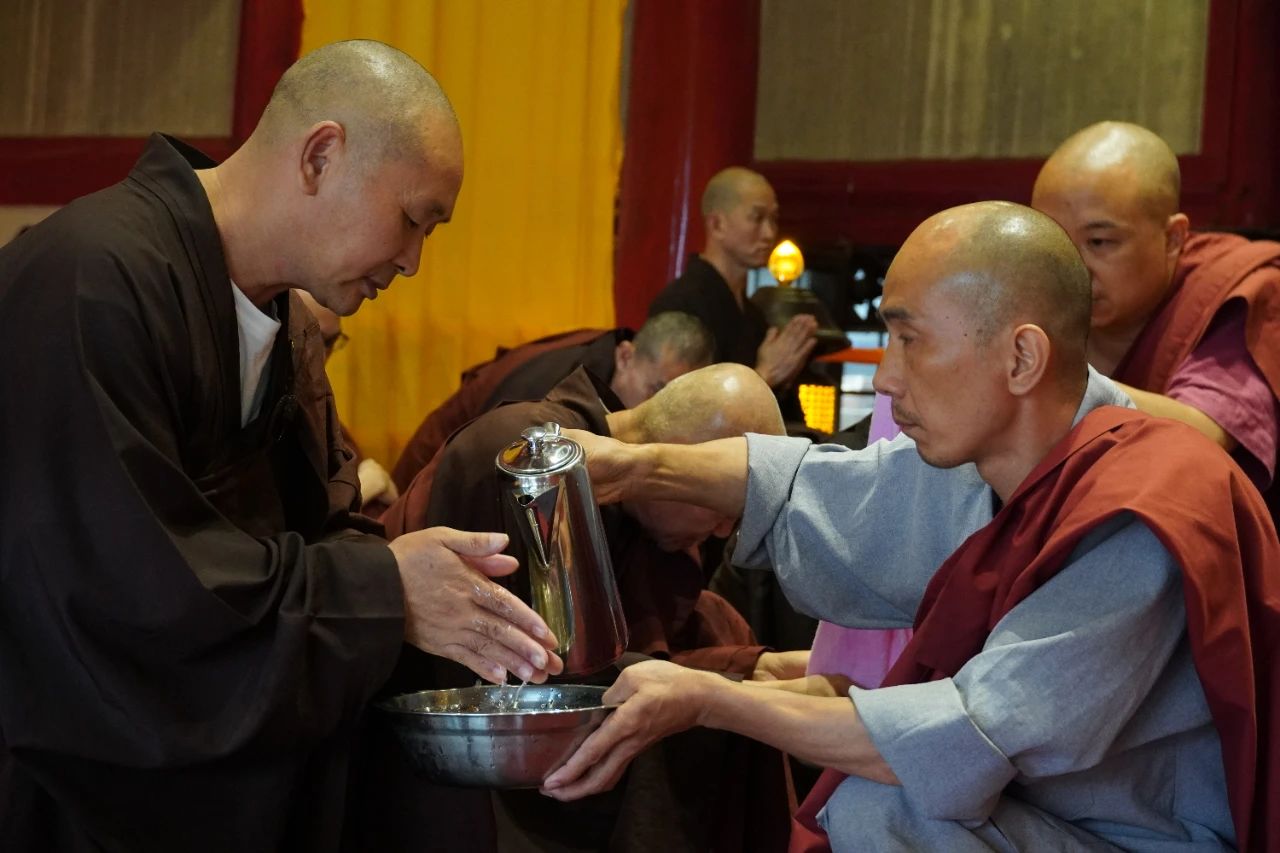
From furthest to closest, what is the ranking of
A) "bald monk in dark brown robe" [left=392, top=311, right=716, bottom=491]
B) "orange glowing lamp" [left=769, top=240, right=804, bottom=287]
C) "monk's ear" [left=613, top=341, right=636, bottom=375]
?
"orange glowing lamp" [left=769, top=240, right=804, bottom=287] < "monk's ear" [left=613, top=341, right=636, bottom=375] < "bald monk in dark brown robe" [left=392, top=311, right=716, bottom=491]

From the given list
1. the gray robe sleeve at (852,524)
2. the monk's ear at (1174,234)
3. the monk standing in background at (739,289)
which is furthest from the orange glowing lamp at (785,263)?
the gray robe sleeve at (852,524)

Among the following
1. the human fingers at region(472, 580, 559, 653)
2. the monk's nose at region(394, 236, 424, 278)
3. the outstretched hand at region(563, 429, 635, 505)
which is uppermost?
the monk's nose at region(394, 236, 424, 278)

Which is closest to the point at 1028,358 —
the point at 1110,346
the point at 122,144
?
the point at 1110,346

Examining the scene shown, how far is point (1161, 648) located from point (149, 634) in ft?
3.83

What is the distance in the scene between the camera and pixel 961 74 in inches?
211

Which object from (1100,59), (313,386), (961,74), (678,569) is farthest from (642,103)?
(313,386)

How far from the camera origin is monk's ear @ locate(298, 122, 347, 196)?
2.08m

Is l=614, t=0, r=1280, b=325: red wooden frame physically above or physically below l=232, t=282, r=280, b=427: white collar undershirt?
above

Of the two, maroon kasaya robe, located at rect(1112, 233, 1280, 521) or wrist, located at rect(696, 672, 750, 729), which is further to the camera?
maroon kasaya robe, located at rect(1112, 233, 1280, 521)

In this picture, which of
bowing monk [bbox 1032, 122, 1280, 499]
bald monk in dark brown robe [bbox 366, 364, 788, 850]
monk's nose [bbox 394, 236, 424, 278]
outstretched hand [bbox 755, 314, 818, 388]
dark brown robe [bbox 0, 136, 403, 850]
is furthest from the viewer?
outstretched hand [bbox 755, 314, 818, 388]

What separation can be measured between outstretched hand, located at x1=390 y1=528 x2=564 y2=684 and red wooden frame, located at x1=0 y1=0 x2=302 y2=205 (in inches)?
159

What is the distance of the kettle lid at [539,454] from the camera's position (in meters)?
→ 2.05

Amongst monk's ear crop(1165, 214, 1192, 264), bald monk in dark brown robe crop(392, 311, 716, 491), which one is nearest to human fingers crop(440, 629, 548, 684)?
monk's ear crop(1165, 214, 1192, 264)

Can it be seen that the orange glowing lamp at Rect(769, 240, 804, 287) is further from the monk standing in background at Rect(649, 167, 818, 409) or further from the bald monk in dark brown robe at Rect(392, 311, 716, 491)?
the bald monk in dark brown robe at Rect(392, 311, 716, 491)
